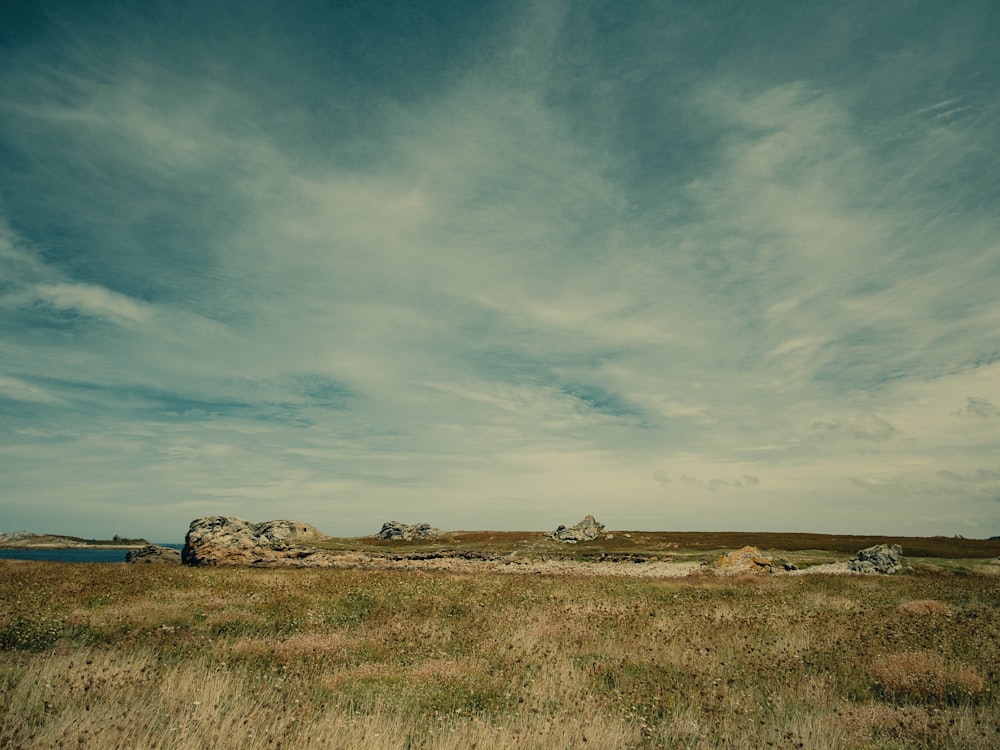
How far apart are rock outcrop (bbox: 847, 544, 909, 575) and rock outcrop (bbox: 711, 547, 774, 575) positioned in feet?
26.5

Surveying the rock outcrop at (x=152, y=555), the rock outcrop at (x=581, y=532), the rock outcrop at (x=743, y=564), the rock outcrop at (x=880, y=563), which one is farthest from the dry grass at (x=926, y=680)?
the rock outcrop at (x=581, y=532)

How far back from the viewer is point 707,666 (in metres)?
12.4

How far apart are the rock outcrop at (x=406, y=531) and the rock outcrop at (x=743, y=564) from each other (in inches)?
2639

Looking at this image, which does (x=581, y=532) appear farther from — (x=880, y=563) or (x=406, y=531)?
(x=880, y=563)

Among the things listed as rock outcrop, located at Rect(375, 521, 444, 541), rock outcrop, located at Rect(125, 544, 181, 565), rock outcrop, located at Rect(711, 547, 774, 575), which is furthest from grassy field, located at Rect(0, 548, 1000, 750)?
rock outcrop, located at Rect(375, 521, 444, 541)

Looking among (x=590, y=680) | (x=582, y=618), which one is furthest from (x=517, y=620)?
(x=590, y=680)

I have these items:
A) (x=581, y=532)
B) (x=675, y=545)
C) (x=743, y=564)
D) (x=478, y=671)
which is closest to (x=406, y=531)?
(x=581, y=532)

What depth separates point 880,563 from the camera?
4341cm

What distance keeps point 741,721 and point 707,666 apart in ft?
12.4

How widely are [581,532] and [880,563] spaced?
49023mm

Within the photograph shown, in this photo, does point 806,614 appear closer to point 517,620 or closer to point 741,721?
point 517,620

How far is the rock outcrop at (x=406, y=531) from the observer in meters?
102

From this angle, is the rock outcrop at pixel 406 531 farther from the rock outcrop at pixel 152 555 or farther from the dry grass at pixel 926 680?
the dry grass at pixel 926 680

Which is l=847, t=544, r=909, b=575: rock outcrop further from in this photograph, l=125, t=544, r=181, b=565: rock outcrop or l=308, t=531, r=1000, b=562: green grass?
l=125, t=544, r=181, b=565: rock outcrop
